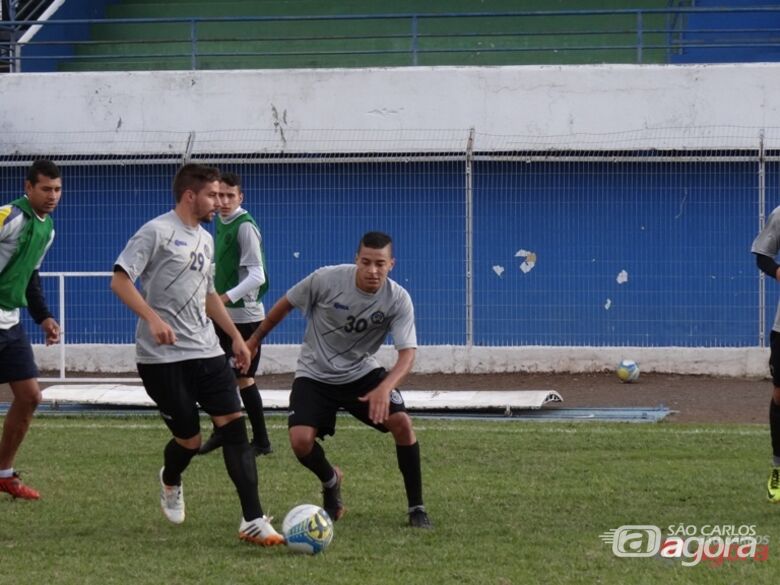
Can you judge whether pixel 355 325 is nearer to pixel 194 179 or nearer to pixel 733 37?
pixel 194 179

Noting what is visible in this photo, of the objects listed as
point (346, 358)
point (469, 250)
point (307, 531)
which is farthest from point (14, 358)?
point (469, 250)

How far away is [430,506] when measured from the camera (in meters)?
7.97

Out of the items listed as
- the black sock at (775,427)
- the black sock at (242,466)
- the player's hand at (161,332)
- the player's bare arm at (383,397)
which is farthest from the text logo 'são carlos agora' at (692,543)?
the player's hand at (161,332)

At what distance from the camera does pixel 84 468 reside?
31.1 ft

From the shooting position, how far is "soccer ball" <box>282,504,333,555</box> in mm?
6645

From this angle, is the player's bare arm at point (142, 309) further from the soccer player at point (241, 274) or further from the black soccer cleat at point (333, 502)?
the soccer player at point (241, 274)

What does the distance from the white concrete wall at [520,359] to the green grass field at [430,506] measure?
4451 millimetres

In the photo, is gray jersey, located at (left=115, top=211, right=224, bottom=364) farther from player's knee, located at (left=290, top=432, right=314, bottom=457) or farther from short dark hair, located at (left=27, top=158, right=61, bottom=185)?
short dark hair, located at (left=27, top=158, right=61, bottom=185)

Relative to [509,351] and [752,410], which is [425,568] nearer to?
[752,410]

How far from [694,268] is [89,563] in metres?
10.9

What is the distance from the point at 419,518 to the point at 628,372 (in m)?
8.16

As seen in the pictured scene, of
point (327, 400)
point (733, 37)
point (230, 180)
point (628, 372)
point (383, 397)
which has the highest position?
point (733, 37)

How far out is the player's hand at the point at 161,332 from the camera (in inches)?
264

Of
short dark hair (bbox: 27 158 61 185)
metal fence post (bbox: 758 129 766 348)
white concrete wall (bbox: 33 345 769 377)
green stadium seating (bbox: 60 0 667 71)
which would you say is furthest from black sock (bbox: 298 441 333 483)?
green stadium seating (bbox: 60 0 667 71)
